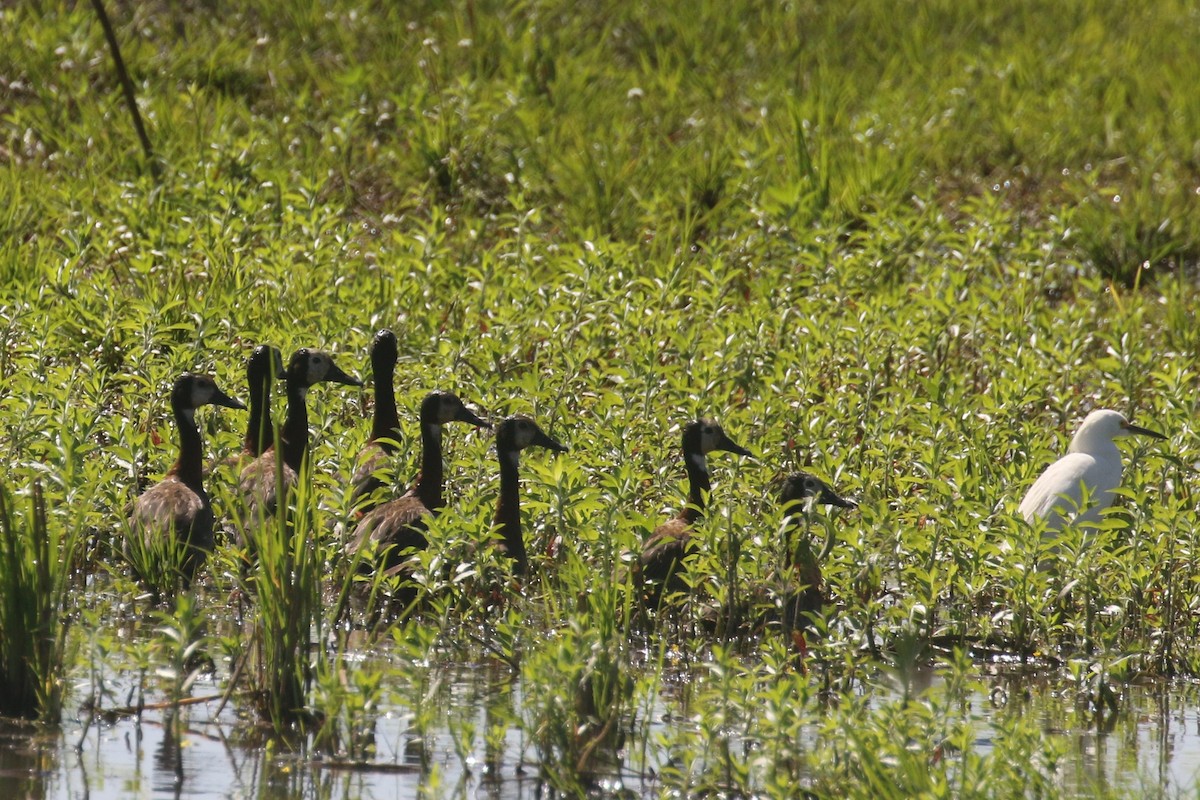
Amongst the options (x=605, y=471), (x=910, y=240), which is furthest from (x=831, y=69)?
(x=605, y=471)

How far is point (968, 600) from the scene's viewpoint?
6.11 metres

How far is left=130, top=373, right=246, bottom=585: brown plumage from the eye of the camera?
20.5ft

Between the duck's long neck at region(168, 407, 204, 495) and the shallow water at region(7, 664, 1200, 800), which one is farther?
the duck's long neck at region(168, 407, 204, 495)

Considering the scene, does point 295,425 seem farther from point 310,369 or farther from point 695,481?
point 695,481

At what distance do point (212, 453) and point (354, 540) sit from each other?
78 cm

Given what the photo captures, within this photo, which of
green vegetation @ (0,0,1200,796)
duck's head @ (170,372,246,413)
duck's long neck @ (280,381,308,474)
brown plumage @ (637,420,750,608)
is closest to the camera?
green vegetation @ (0,0,1200,796)

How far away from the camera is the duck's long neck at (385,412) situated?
25.0 feet

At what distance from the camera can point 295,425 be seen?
761 cm

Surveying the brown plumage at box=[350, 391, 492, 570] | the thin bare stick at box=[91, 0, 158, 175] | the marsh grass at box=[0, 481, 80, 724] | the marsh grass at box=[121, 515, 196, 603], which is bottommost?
the marsh grass at box=[0, 481, 80, 724]

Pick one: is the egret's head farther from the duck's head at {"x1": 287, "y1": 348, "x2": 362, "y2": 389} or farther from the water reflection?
the water reflection

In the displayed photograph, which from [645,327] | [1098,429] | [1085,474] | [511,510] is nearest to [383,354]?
[511,510]

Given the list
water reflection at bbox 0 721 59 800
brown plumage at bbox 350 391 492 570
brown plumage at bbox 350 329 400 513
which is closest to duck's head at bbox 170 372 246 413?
brown plumage at bbox 350 329 400 513

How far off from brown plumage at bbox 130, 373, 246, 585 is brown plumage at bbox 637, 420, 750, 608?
1.49 m

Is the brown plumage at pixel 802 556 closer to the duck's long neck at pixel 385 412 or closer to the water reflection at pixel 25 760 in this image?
Answer: the duck's long neck at pixel 385 412
